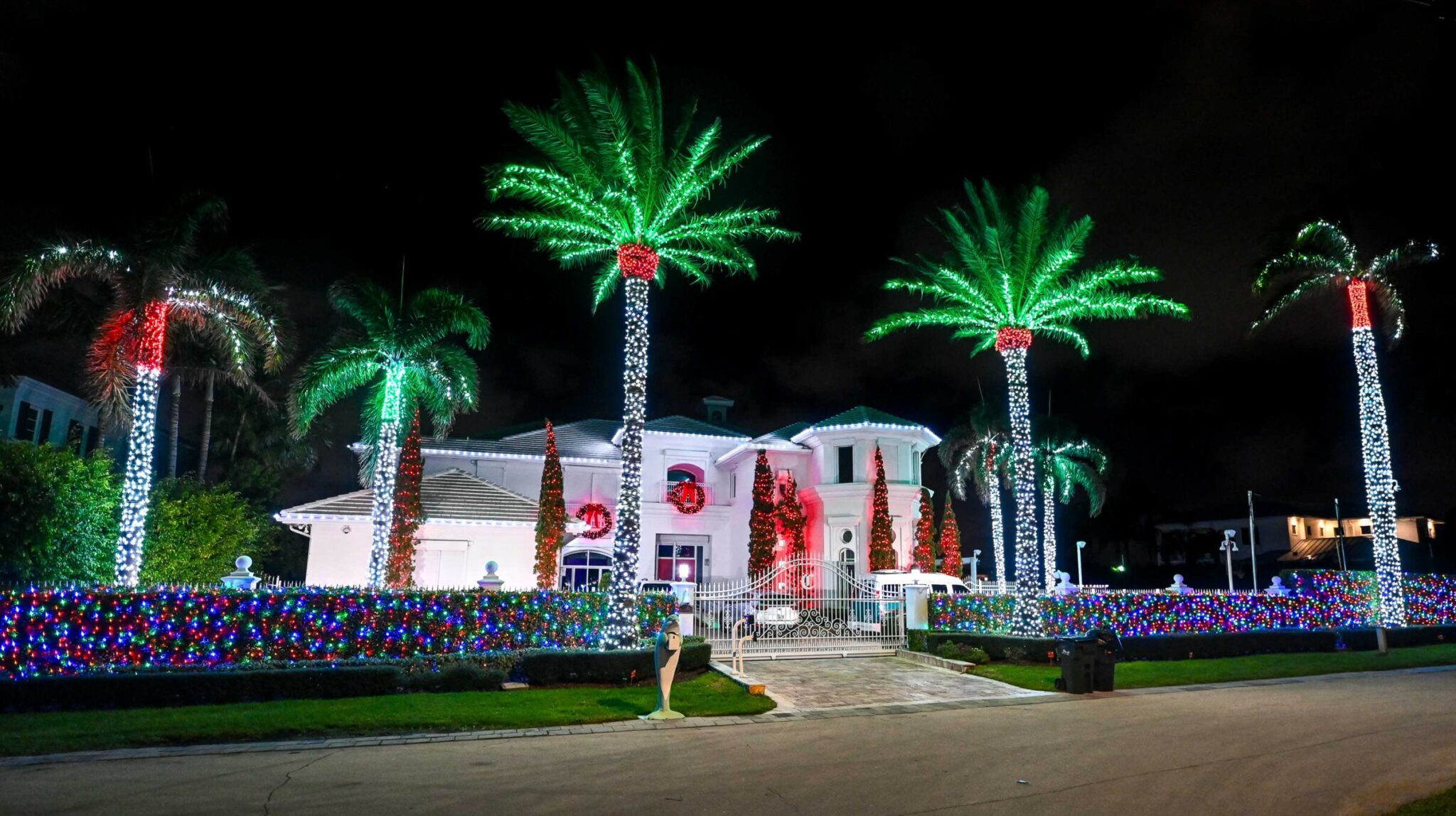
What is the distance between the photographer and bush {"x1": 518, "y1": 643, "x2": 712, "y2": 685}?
1513 centimetres

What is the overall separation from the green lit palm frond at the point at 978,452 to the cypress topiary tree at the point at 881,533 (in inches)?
342

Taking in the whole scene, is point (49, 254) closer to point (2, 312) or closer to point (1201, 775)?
point (2, 312)

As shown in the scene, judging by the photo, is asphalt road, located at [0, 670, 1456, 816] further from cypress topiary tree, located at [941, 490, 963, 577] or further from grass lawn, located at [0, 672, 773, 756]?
cypress topiary tree, located at [941, 490, 963, 577]

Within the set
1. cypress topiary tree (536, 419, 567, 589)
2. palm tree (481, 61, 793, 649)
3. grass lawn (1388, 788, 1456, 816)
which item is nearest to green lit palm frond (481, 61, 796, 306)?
palm tree (481, 61, 793, 649)

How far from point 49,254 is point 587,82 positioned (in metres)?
10.7

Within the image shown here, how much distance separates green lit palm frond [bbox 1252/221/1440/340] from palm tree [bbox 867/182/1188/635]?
7.75 meters

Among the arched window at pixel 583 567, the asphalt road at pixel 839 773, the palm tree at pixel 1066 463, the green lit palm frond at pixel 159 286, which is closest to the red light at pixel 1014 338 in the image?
the asphalt road at pixel 839 773

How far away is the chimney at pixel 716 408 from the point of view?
45.2m

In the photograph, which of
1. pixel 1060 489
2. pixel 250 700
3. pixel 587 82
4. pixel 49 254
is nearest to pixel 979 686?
pixel 250 700

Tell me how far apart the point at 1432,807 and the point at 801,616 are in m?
14.9

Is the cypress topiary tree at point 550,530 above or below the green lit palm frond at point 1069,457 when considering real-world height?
below

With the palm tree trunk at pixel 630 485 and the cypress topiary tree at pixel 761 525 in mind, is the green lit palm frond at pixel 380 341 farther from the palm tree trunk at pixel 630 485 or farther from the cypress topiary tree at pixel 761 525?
the cypress topiary tree at pixel 761 525

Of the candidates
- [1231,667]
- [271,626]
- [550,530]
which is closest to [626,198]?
[271,626]

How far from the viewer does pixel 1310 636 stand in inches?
902
